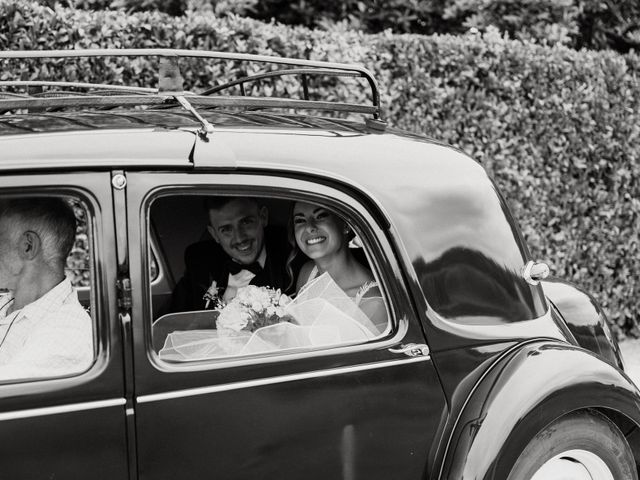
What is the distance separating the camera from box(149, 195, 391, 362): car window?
2779mm

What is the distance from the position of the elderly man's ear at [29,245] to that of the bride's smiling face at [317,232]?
0.85m

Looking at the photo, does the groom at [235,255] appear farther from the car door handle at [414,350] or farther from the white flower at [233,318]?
the car door handle at [414,350]

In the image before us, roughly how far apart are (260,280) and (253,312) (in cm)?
50

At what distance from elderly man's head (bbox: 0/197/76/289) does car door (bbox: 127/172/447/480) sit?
45 centimetres

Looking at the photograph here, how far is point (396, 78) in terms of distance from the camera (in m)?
6.29

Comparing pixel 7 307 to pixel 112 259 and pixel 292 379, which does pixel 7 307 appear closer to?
pixel 112 259

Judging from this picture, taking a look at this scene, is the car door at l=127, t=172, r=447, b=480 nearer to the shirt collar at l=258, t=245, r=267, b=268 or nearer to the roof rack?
the roof rack

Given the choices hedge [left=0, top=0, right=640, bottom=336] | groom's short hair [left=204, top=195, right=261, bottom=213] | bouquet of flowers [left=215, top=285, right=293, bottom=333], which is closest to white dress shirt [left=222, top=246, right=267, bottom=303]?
groom's short hair [left=204, top=195, right=261, bottom=213]

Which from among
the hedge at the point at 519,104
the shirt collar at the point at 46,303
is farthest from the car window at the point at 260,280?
the hedge at the point at 519,104

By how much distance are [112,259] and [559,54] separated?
17.4ft

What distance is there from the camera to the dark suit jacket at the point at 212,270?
3.42 meters

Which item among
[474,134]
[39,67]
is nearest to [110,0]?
[39,67]

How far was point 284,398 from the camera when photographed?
254 centimetres

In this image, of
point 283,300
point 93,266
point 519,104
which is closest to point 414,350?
point 283,300
